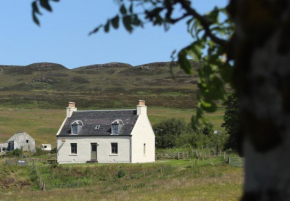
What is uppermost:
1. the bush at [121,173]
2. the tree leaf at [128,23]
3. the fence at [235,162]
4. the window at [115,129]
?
the window at [115,129]

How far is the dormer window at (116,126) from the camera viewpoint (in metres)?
54.3

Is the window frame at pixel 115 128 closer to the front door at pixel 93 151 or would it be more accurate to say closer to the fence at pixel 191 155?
the front door at pixel 93 151

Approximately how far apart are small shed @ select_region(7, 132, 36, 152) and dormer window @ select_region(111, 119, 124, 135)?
98.0 ft

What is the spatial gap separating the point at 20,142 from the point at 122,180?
1649 inches

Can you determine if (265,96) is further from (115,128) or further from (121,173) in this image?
(115,128)

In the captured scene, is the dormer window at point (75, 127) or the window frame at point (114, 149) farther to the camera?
the dormer window at point (75, 127)

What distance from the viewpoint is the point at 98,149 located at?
54812mm

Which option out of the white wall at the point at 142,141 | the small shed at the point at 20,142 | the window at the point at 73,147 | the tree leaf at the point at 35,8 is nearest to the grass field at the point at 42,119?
the small shed at the point at 20,142

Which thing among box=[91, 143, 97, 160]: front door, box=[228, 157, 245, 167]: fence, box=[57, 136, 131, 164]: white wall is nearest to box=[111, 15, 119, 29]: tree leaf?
box=[228, 157, 245, 167]: fence

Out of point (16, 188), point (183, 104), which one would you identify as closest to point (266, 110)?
point (16, 188)

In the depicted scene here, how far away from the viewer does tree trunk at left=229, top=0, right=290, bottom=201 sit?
5.56ft

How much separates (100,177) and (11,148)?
37723 millimetres

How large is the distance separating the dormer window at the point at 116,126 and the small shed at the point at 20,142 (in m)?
29.9

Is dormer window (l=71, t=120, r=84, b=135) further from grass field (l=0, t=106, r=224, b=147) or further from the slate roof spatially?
grass field (l=0, t=106, r=224, b=147)
